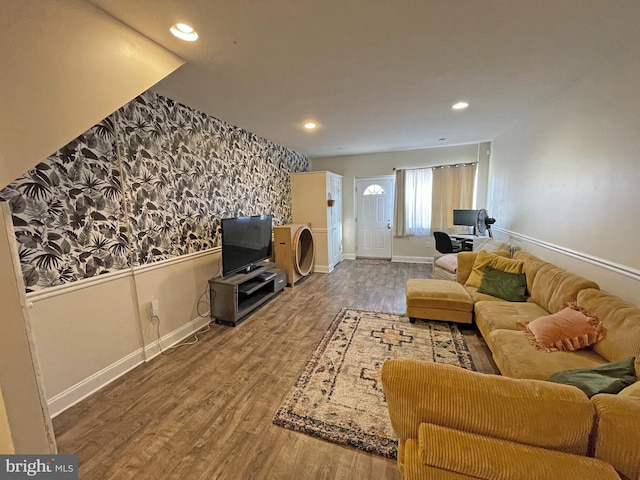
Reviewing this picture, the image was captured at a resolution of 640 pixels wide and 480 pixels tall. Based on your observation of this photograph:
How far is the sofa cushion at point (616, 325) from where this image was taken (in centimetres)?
141

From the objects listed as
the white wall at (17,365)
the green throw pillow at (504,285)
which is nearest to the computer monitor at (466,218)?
the green throw pillow at (504,285)

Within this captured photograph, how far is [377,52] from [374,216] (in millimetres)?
4371

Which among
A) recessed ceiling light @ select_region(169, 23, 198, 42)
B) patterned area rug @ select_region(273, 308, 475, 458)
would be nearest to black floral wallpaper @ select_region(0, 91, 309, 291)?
recessed ceiling light @ select_region(169, 23, 198, 42)

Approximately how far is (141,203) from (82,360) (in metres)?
1.30

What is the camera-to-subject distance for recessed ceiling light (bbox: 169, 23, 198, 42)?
5.08ft

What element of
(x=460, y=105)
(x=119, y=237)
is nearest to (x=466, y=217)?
(x=460, y=105)

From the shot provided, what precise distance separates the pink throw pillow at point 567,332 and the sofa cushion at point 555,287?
0.18m

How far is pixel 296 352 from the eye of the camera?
242 cm

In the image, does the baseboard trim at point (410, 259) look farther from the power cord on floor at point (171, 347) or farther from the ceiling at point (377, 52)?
the power cord on floor at point (171, 347)

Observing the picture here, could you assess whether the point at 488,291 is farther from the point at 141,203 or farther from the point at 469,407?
the point at 141,203

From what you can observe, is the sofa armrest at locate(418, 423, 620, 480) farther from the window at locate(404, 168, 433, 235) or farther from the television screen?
the window at locate(404, 168, 433, 235)

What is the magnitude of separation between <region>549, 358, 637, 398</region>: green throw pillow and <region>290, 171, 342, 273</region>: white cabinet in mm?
4012

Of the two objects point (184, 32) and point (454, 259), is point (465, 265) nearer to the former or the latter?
point (454, 259)

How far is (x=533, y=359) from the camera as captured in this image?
5.33ft
